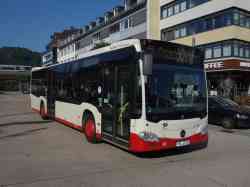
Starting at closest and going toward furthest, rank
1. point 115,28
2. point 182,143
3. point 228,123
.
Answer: point 182,143, point 228,123, point 115,28

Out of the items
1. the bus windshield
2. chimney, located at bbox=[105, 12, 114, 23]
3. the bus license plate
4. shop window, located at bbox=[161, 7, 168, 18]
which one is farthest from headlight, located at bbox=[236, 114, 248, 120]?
chimney, located at bbox=[105, 12, 114, 23]

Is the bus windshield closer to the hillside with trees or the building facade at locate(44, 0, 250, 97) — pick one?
the building facade at locate(44, 0, 250, 97)

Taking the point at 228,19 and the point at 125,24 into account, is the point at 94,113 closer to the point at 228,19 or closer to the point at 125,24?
the point at 228,19

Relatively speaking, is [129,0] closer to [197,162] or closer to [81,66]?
[81,66]

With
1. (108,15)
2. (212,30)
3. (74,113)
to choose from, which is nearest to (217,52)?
(212,30)

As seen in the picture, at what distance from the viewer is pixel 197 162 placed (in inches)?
271

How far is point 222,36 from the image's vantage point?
30859 mm

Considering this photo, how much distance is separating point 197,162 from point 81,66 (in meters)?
5.40

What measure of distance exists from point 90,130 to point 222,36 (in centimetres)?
2570

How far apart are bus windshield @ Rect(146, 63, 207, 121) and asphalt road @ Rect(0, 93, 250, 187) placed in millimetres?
1162

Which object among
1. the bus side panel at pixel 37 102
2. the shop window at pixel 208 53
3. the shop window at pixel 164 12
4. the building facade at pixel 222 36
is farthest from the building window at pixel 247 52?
the bus side panel at pixel 37 102

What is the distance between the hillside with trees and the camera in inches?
4885

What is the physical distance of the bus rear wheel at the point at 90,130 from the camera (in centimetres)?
898

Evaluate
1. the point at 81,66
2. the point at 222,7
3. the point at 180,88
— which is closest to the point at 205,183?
the point at 180,88
